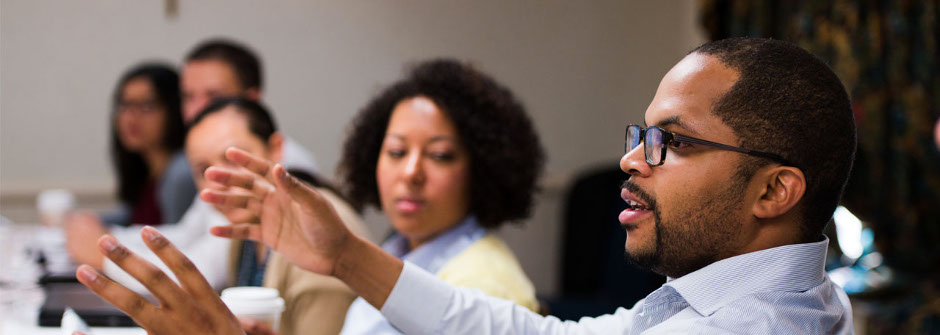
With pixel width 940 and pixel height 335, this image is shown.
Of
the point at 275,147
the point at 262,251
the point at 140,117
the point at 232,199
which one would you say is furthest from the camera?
the point at 140,117

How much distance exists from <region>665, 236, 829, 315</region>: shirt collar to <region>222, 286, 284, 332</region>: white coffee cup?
1.97 feet

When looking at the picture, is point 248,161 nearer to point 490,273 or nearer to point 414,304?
point 414,304

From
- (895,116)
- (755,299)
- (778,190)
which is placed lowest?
(895,116)

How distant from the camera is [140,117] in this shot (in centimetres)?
304

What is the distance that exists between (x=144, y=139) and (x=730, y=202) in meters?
2.64

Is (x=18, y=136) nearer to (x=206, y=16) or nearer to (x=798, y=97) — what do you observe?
(x=206, y=16)

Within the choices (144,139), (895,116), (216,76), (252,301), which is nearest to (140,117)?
(144,139)

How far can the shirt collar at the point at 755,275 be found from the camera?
0.84 metres

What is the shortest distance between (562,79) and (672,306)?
301 centimetres

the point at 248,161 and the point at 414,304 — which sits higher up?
the point at 248,161

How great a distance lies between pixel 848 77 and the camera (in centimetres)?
284

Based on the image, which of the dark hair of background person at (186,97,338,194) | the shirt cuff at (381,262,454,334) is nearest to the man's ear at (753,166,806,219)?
the shirt cuff at (381,262,454,334)

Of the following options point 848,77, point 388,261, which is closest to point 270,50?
point 848,77

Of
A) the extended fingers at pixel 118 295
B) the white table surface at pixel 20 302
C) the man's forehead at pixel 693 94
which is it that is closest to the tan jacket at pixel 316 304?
the white table surface at pixel 20 302
